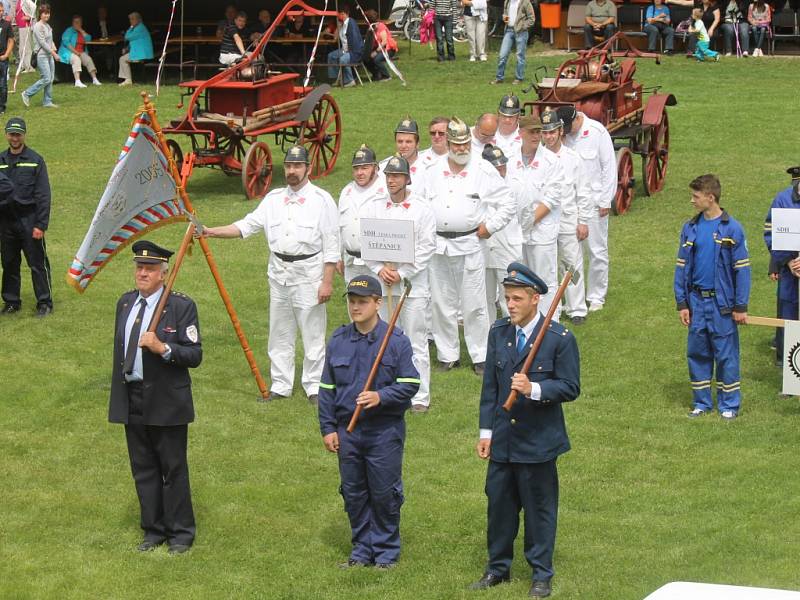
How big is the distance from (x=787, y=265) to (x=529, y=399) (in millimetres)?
4709

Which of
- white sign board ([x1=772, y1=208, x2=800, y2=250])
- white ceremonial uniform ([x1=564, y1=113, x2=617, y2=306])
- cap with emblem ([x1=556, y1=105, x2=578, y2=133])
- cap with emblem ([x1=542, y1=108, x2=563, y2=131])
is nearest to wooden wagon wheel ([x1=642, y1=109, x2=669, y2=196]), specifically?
white ceremonial uniform ([x1=564, y1=113, x2=617, y2=306])

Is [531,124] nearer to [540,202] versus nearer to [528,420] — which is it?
[540,202]

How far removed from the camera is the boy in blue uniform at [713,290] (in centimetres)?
1050

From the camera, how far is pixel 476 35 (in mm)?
29469

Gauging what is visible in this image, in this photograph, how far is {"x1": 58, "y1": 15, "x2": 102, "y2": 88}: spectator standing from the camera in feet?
93.4

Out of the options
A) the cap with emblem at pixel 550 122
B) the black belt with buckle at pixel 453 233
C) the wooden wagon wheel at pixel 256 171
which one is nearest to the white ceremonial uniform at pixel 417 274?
the black belt with buckle at pixel 453 233

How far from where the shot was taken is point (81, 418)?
37.2 feet

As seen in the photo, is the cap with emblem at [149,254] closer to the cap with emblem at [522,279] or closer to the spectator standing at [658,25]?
the cap with emblem at [522,279]

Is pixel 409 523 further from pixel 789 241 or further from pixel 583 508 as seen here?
pixel 789 241

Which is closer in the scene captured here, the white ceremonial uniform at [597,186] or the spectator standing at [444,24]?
the white ceremonial uniform at [597,186]

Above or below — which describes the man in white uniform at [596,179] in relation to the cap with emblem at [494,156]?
below

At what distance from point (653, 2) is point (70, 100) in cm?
1266

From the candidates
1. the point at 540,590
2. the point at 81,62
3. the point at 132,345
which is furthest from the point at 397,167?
the point at 81,62

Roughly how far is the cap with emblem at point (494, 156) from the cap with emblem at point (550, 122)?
0.85 m
